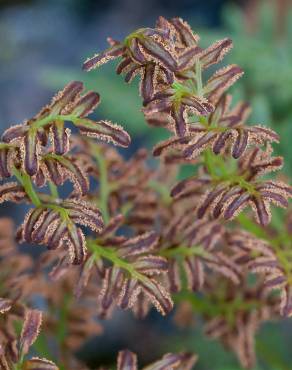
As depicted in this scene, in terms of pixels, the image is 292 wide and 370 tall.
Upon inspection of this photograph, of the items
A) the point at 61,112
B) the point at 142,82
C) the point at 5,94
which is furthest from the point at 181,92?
the point at 5,94

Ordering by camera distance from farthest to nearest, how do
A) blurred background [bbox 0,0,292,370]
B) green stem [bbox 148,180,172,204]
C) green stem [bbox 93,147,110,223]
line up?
1. blurred background [bbox 0,0,292,370]
2. green stem [bbox 148,180,172,204]
3. green stem [bbox 93,147,110,223]

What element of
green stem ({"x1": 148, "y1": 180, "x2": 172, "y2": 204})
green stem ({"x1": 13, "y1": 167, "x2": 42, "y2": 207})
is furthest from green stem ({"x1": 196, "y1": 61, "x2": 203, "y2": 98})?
green stem ({"x1": 148, "y1": 180, "x2": 172, "y2": 204})

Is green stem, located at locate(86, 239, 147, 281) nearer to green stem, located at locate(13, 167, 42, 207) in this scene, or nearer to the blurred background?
green stem, located at locate(13, 167, 42, 207)

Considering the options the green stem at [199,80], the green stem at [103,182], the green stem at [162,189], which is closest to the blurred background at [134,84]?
the green stem at [162,189]

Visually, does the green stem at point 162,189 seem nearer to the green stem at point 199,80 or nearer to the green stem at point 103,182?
the green stem at point 103,182

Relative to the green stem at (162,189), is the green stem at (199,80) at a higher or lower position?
lower
